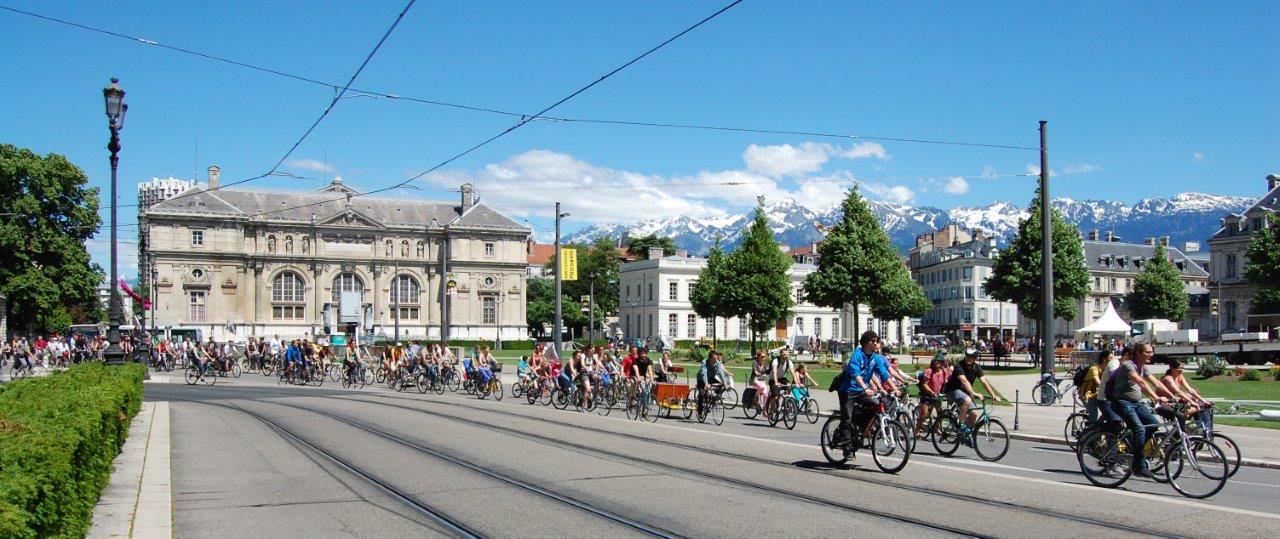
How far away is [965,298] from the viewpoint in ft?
389

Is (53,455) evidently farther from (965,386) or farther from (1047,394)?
(1047,394)

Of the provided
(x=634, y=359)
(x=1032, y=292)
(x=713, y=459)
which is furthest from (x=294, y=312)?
(x=713, y=459)

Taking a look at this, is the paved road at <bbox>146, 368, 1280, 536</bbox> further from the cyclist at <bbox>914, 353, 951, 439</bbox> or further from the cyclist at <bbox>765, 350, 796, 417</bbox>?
the cyclist at <bbox>765, 350, 796, 417</bbox>

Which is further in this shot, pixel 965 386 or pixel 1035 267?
pixel 1035 267

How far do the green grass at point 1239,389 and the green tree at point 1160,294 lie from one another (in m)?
58.3

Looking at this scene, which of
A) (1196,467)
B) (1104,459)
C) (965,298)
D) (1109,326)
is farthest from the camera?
(965,298)

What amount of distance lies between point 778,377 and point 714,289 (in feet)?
175

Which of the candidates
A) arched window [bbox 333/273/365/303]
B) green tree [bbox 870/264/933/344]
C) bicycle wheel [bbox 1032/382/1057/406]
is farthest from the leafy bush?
arched window [bbox 333/273/365/303]

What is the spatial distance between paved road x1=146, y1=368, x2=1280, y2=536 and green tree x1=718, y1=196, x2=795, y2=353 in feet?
159

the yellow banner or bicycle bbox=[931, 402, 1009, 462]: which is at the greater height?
the yellow banner

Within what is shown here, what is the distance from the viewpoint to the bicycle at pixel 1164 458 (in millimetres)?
11242

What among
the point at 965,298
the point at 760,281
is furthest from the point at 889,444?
the point at 965,298

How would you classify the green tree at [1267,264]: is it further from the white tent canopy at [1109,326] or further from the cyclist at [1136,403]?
the cyclist at [1136,403]

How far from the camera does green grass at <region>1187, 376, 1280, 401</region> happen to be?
27.5 m
